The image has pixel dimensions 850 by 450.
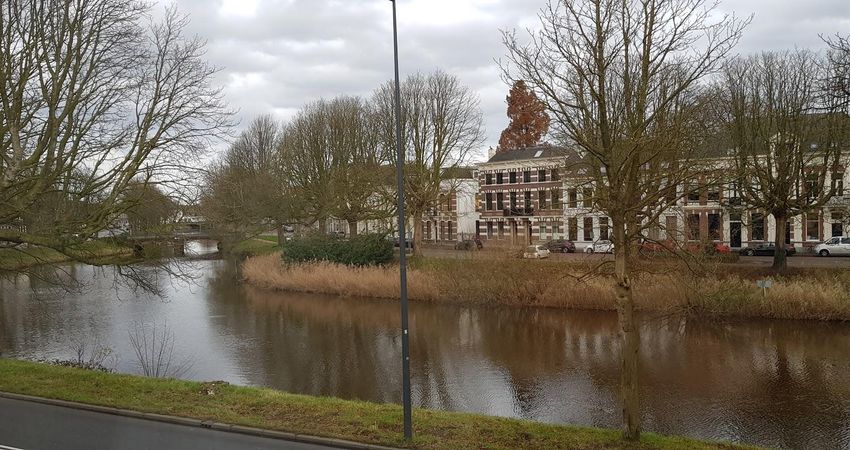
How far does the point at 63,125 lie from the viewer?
53.4 feet

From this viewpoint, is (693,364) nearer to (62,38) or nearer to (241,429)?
(241,429)

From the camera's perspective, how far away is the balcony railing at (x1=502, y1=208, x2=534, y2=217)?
48719 millimetres

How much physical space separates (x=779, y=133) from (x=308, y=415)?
25830 millimetres

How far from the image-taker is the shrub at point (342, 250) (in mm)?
35000

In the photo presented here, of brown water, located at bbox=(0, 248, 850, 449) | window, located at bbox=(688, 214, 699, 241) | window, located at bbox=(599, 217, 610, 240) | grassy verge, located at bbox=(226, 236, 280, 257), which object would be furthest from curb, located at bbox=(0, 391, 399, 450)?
grassy verge, located at bbox=(226, 236, 280, 257)

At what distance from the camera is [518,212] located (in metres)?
49.2

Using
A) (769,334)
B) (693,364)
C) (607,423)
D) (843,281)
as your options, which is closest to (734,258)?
(843,281)

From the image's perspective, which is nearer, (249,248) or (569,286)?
(569,286)

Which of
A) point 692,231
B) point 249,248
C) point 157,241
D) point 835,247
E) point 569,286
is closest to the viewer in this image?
point 692,231

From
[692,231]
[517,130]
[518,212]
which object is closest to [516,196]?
[518,212]

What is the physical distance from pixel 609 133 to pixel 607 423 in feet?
22.3

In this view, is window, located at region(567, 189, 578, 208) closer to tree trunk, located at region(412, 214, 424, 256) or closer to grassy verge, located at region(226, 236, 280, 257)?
tree trunk, located at region(412, 214, 424, 256)

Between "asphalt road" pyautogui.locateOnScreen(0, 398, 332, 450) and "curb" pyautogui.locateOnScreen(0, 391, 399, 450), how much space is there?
105 mm

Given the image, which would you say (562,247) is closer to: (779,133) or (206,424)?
(779,133)
